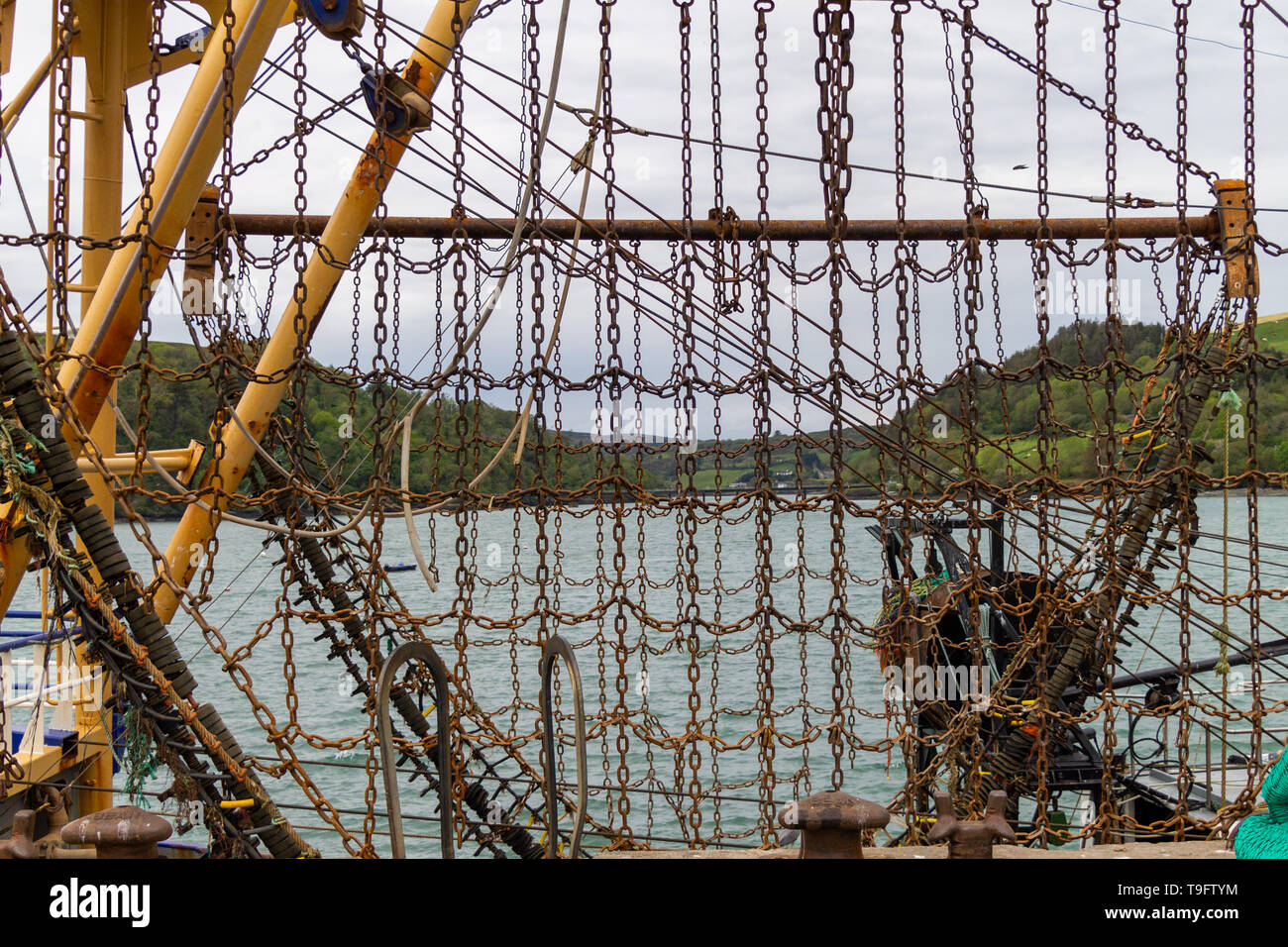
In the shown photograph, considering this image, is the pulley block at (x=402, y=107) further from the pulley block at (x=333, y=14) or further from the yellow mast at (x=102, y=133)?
the yellow mast at (x=102, y=133)

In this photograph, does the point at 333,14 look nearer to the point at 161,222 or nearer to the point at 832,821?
the point at 161,222

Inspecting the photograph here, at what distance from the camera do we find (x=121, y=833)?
3.21 m

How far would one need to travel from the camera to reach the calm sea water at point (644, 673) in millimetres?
8898

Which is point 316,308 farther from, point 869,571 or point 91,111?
point 869,571

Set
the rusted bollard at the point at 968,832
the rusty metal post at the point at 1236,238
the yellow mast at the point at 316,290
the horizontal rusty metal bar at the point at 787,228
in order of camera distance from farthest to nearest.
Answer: the horizontal rusty metal bar at the point at 787,228 < the yellow mast at the point at 316,290 < the rusty metal post at the point at 1236,238 < the rusted bollard at the point at 968,832

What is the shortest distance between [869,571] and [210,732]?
4045cm

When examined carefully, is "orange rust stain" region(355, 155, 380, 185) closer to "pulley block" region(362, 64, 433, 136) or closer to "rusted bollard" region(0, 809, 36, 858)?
"pulley block" region(362, 64, 433, 136)

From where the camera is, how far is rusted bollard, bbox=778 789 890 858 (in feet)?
11.1

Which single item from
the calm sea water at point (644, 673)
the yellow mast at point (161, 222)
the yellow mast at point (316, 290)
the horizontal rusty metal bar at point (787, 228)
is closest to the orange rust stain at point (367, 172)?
the yellow mast at point (316, 290)

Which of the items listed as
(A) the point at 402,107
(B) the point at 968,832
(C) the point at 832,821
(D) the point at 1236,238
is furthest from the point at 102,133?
(D) the point at 1236,238

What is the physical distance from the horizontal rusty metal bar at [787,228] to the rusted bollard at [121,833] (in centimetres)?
535

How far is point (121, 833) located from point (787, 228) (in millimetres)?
6631

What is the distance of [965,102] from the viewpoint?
5035 mm

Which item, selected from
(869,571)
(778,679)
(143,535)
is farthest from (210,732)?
(869,571)
